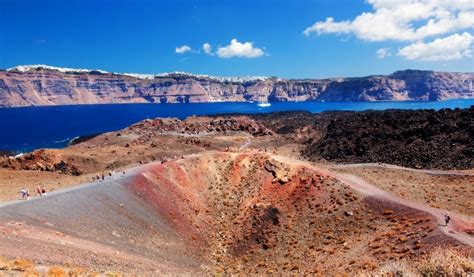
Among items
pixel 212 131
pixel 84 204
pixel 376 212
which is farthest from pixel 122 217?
pixel 212 131

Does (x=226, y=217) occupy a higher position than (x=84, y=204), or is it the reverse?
(x=84, y=204)

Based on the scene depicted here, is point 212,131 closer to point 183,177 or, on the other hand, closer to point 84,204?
point 183,177

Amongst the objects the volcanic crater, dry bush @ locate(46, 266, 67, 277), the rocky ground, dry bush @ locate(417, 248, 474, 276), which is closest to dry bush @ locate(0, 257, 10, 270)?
the rocky ground

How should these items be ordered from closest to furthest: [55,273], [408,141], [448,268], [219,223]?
[448,268] < [55,273] < [219,223] < [408,141]

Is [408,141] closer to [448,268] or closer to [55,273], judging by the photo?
[448,268]

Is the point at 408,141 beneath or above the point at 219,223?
above

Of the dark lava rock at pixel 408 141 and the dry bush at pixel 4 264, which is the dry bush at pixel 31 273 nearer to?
the dry bush at pixel 4 264

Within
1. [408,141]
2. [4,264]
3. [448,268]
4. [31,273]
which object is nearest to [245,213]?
[4,264]

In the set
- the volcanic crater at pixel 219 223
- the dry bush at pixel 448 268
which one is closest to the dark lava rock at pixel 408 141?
the volcanic crater at pixel 219 223
